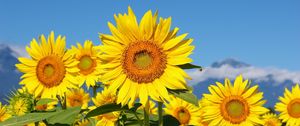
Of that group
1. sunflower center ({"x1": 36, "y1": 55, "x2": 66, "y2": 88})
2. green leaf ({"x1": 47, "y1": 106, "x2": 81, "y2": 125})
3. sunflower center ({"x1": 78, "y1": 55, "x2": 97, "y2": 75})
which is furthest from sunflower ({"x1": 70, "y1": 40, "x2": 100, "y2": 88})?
green leaf ({"x1": 47, "y1": 106, "x2": 81, "y2": 125})

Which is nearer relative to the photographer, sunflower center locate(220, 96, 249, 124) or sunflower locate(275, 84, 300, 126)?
sunflower center locate(220, 96, 249, 124)

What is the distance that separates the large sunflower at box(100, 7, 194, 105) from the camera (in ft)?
12.7

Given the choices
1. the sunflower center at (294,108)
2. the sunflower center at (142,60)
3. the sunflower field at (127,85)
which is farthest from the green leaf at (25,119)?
the sunflower center at (294,108)

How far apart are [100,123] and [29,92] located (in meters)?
0.81

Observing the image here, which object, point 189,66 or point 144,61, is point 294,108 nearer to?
point 144,61

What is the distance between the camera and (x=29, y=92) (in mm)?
5391

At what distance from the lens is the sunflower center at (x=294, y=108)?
36.8ft

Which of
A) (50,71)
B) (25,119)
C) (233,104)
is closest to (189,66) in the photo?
(25,119)

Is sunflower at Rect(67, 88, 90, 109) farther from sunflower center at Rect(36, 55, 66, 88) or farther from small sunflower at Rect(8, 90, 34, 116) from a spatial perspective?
small sunflower at Rect(8, 90, 34, 116)

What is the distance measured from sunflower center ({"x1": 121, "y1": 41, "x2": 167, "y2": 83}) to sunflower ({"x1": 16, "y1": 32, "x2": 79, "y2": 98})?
1.38m

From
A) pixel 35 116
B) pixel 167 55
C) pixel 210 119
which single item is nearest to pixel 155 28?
pixel 167 55

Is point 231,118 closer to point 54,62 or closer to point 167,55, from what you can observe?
point 54,62

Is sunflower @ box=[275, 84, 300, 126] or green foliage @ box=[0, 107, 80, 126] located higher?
sunflower @ box=[275, 84, 300, 126]

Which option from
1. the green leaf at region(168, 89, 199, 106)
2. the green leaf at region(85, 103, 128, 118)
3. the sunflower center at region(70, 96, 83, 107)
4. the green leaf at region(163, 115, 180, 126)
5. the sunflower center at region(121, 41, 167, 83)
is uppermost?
the sunflower center at region(70, 96, 83, 107)
